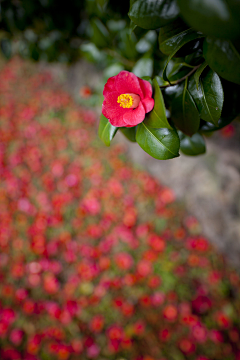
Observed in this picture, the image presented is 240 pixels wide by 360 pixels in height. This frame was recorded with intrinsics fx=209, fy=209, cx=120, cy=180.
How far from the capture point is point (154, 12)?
1.50ft

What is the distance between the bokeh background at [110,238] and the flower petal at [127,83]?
477 mm

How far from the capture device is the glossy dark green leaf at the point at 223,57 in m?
0.41

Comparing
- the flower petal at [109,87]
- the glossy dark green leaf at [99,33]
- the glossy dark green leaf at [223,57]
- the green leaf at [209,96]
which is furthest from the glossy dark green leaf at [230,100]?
the glossy dark green leaf at [99,33]

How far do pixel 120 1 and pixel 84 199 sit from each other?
1.52m

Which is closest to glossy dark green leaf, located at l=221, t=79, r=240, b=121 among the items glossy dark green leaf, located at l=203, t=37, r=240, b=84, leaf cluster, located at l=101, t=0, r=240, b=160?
leaf cluster, located at l=101, t=0, r=240, b=160

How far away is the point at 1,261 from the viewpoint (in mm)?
1837

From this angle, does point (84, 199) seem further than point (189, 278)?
Yes

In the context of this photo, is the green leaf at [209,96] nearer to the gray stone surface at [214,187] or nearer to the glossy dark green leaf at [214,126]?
the glossy dark green leaf at [214,126]

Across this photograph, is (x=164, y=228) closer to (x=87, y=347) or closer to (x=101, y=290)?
(x=101, y=290)

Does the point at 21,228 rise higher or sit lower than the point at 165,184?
lower

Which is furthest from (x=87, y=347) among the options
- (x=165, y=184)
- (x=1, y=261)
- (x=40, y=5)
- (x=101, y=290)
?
(x=40, y=5)

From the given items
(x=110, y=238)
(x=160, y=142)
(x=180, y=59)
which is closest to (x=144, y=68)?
(x=180, y=59)

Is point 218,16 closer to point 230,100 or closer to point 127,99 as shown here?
A: point 127,99

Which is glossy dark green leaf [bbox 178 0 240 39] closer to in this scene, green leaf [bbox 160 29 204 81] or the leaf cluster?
the leaf cluster
